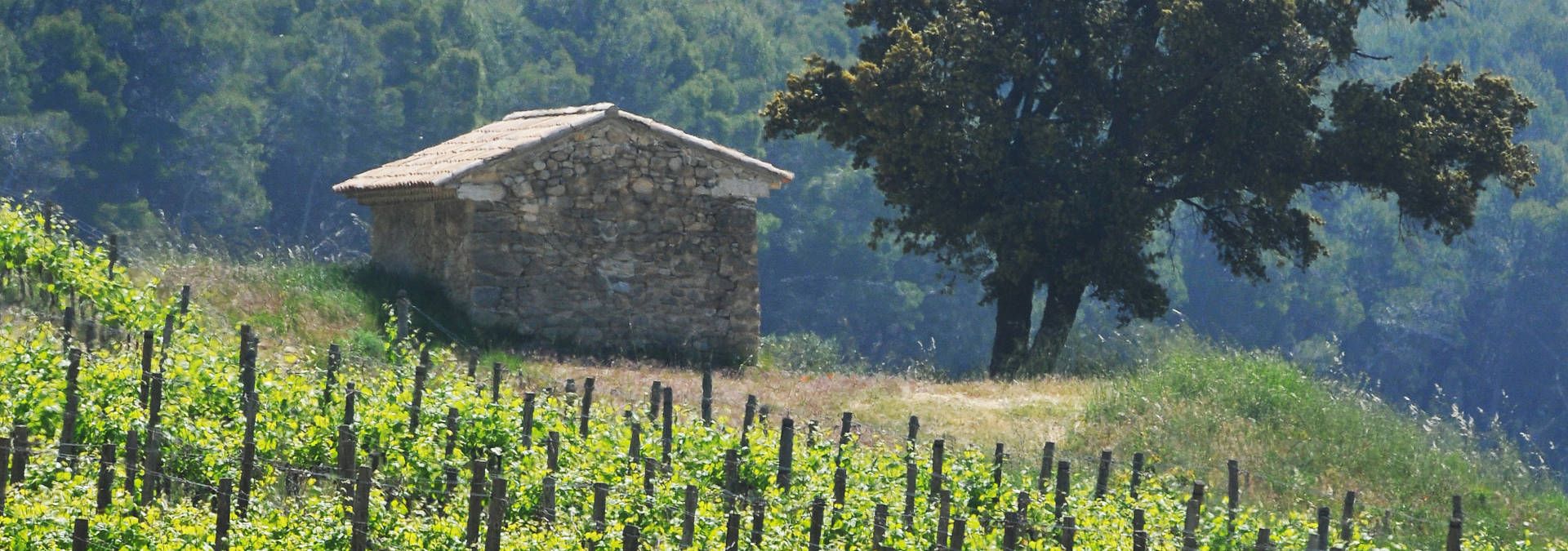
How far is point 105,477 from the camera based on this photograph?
28.1ft

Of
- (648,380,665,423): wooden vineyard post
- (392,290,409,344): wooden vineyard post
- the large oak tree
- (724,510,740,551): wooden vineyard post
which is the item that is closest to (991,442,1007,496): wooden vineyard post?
(648,380,665,423): wooden vineyard post

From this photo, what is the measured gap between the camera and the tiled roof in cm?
1745

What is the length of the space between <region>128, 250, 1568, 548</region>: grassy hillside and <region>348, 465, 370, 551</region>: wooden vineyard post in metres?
5.76

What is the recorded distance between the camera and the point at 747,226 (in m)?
18.6

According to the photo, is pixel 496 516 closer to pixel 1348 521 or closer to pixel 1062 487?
pixel 1062 487

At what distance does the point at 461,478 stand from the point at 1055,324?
1187 cm

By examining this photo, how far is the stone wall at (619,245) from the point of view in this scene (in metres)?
17.6

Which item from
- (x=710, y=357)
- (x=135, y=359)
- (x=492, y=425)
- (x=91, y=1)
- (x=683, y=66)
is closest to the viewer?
(x=492, y=425)

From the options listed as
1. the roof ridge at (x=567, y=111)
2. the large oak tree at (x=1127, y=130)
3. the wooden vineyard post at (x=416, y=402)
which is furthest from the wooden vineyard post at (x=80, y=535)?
the large oak tree at (x=1127, y=130)

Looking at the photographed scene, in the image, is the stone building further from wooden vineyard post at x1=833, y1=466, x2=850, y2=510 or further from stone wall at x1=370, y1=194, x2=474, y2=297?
wooden vineyard post at x1=833, y1=466, x2=850, y2=510

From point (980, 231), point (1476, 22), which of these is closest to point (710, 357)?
point (980, 231)

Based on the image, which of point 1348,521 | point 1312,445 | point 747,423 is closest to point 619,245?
point 747,423

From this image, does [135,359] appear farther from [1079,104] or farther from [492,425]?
[1079,104]

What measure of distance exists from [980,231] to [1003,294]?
1969 mm
